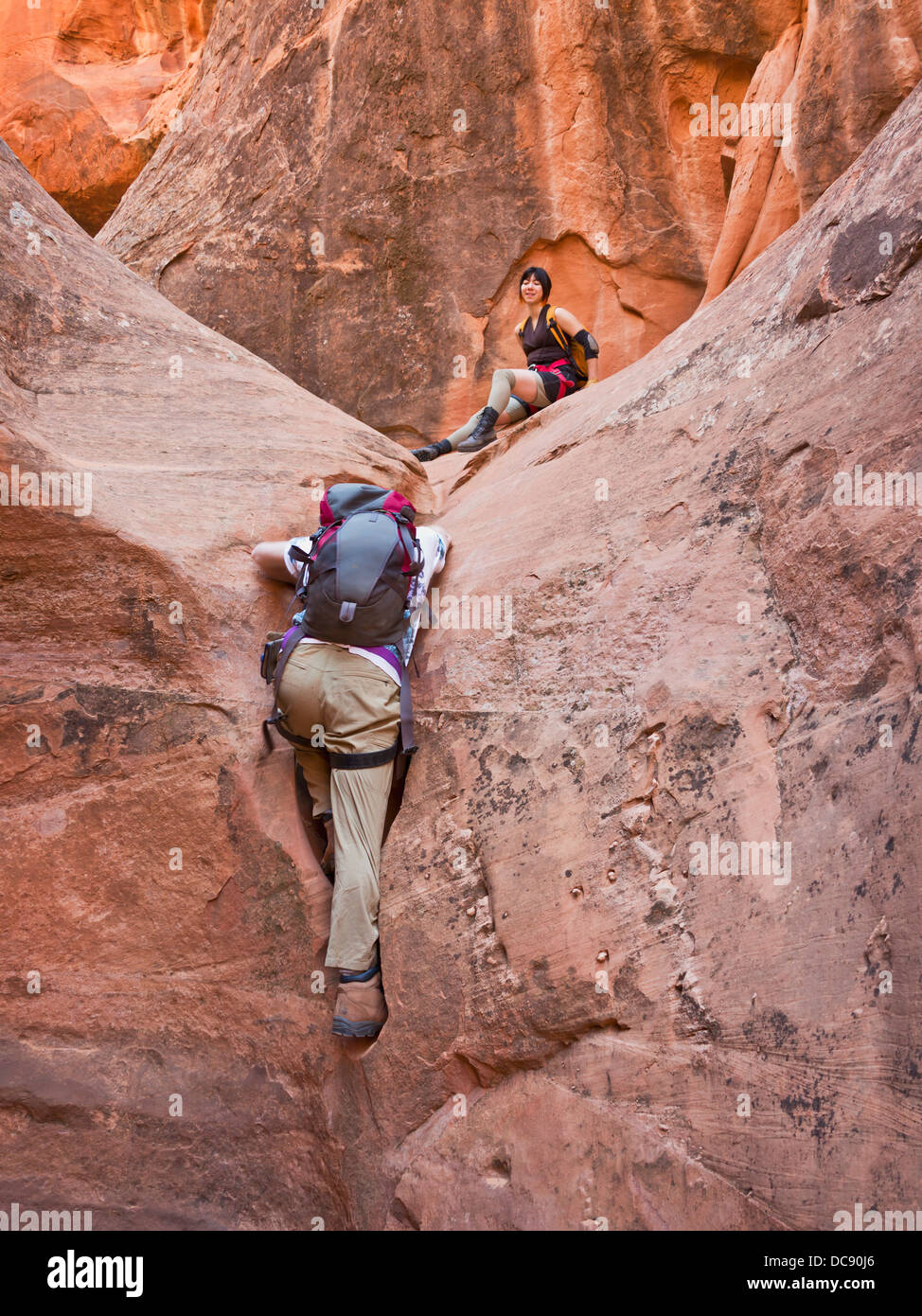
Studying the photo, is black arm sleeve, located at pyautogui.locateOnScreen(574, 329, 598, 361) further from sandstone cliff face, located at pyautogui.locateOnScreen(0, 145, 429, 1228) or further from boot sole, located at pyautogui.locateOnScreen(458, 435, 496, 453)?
sandstone cliff face, located at pyautogui.locateOnScreen(0, 145, 429, 1228)

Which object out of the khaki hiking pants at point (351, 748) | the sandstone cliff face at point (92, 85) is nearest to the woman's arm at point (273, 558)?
the khaki hiking pants at point (351, 748)

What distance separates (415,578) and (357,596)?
1.88ft

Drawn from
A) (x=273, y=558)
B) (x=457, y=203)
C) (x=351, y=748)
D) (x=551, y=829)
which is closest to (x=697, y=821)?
(x=551, y=829)

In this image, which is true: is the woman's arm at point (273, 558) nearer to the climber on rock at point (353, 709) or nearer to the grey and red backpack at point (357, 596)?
the grey and red backpack at point (357, 596)

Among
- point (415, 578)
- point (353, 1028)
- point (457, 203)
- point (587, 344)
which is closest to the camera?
point (353, 1028)

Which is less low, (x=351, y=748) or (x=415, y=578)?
(x=415, y=578)

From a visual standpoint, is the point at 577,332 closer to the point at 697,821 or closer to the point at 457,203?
the point at 457,203

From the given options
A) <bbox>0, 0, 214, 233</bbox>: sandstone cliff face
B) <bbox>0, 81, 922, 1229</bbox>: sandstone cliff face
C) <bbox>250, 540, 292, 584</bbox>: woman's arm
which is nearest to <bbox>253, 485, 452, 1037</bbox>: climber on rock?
<bbox>0, 81, 922, 1229</bbox>: sandstone cliff face

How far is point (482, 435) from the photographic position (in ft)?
28.1

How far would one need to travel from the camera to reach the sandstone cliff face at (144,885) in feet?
17.6

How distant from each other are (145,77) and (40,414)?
15.7 metres

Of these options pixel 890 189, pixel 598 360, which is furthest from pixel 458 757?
pixel 598 360

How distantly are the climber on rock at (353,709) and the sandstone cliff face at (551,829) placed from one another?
144mm

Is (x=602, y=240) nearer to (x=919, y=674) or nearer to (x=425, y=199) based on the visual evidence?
(x=425, y=199)
